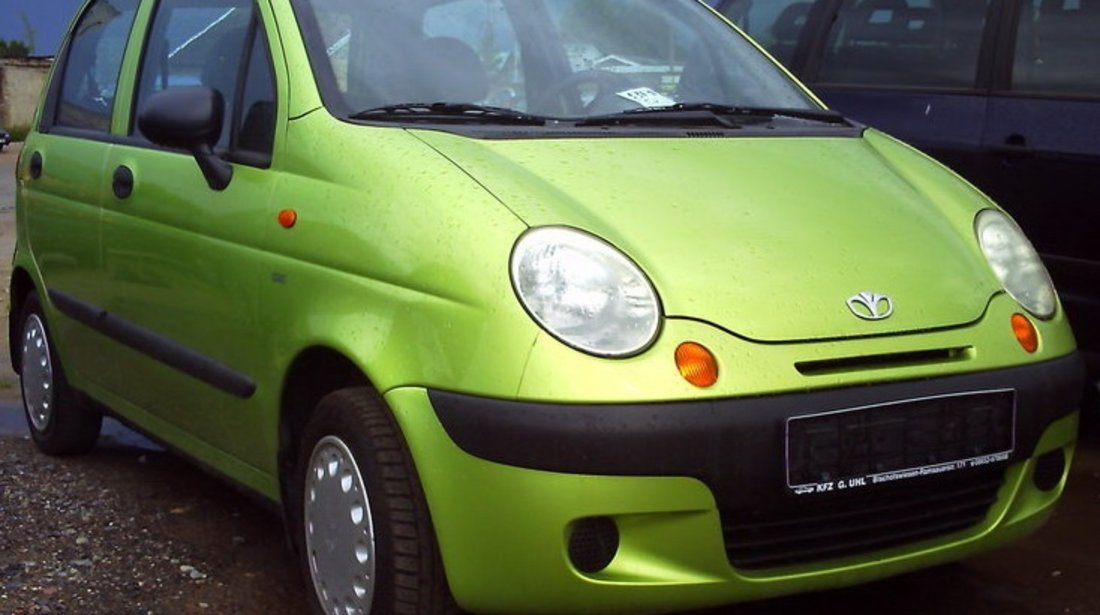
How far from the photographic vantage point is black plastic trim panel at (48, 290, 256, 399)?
3.90 meters

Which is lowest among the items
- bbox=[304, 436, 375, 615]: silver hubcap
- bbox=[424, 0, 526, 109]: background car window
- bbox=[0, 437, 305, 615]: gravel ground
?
bbox=[0, 437, 305, 615]: gravel ground

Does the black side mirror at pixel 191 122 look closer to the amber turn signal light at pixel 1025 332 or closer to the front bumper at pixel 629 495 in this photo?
the front bumper at pixel 629 495

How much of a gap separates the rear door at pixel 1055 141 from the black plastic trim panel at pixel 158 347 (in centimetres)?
261

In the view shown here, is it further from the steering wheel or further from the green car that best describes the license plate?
the steering wheel

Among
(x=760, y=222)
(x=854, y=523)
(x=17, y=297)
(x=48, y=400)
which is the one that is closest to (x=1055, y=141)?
(x=760, y=222)

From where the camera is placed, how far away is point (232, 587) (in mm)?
4117

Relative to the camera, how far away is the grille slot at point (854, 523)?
3.08m

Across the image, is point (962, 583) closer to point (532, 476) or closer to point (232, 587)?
point (532, 476)

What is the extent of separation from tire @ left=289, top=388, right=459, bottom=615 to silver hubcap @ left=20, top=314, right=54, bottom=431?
2.13 metres

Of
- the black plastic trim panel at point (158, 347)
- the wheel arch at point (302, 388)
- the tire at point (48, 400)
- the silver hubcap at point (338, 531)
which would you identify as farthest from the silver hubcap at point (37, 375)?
the silver hubcap at point (338, 531)

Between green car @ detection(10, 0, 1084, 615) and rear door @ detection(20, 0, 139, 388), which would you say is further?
rear door @ detection(20, 0, 139, 388)

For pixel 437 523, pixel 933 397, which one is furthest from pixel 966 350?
pixel 437 523

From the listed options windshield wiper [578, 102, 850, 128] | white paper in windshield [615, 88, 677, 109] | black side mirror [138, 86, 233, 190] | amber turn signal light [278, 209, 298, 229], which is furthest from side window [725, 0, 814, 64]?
amber turn signal light [278, 209, 298, 229]

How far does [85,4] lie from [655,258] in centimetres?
316
